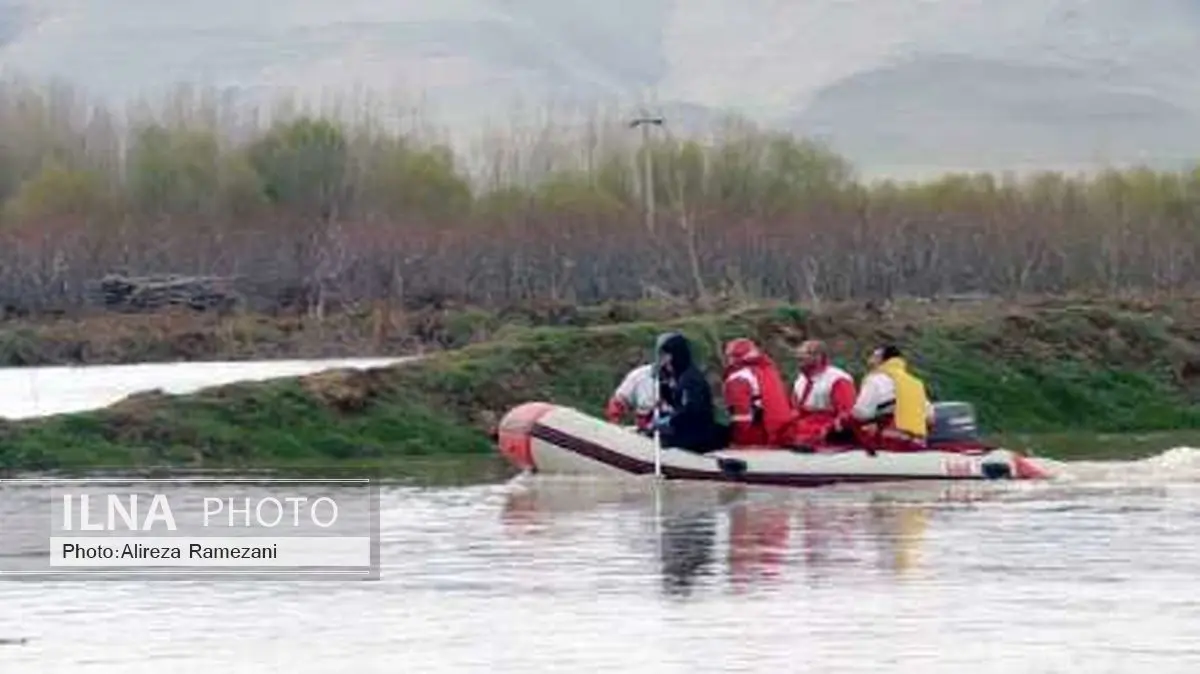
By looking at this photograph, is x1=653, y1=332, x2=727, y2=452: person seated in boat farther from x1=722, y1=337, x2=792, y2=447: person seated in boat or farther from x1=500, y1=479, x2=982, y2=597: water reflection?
x1=500, y1=479, x2=982, y2=597: water reflection

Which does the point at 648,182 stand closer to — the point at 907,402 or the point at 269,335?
the point at 269,335

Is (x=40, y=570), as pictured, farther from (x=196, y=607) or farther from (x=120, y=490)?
(x=120, y=490)

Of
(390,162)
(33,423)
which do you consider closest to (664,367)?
(33,423)

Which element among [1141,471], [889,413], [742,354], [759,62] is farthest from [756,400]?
[759,62]

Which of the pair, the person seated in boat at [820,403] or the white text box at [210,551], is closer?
the white text box at [210,551]

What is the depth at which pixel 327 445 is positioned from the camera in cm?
3791

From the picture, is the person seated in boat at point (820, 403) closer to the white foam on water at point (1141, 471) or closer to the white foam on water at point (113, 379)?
Result: the white foam on water at point (1141, 471)

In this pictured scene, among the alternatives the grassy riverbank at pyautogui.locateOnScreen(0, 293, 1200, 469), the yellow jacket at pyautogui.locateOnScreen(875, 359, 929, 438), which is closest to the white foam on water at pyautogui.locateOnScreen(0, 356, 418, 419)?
the grassy riverbank at pyautogui.locateOnScreen(0, 293, 1200, 469)

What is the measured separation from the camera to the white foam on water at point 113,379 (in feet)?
146

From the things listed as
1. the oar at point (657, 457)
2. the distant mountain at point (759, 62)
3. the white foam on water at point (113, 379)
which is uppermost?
the distant mountain at point (759, 62)

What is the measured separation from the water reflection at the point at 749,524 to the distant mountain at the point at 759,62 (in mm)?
101034

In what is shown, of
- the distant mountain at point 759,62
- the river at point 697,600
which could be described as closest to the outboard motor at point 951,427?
the river at point 697,600

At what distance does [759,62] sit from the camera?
6270 inches

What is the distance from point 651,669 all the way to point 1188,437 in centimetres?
2378
